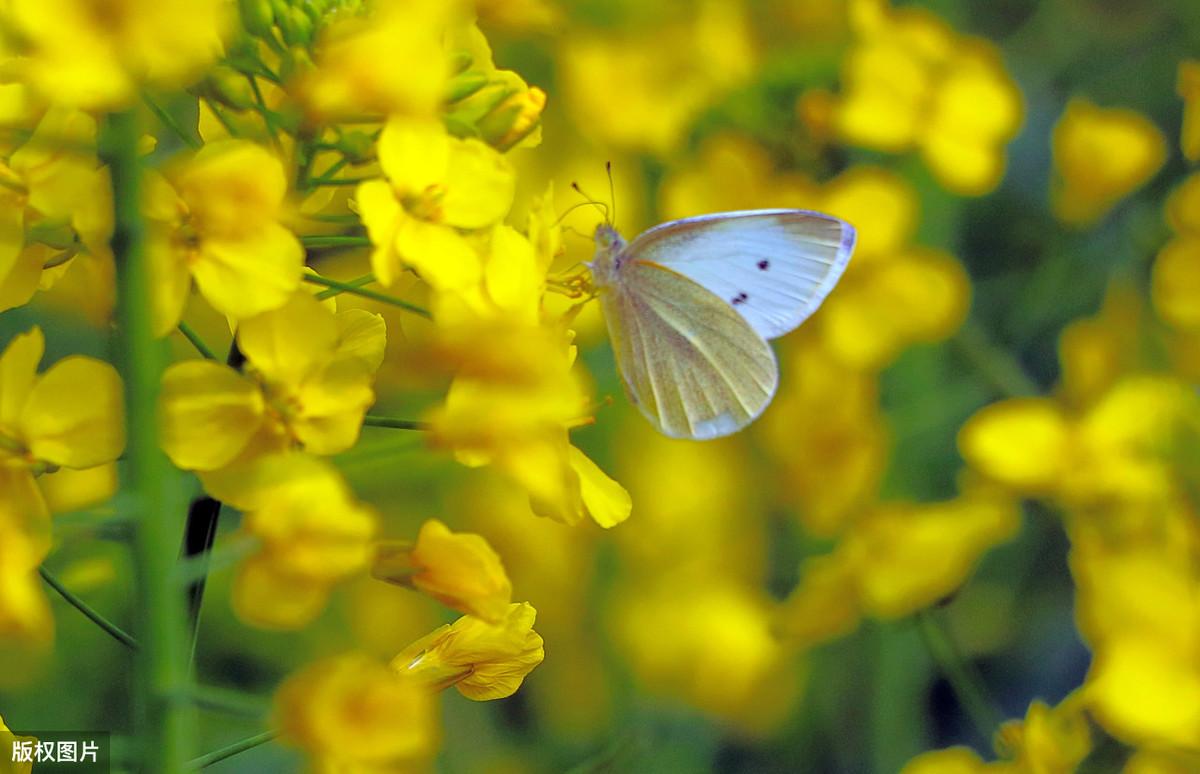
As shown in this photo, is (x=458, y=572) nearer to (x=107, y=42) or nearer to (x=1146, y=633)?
(x=107, y=42)

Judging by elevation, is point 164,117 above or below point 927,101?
above

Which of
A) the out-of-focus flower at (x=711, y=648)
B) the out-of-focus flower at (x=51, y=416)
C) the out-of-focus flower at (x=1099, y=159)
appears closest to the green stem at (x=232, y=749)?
the out-of-focus flower at (x=51, y=416)

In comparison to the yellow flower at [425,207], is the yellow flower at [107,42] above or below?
above

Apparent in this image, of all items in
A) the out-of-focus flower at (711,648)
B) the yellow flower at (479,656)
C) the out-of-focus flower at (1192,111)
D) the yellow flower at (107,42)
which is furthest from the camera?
the out-of-focus flower at (711,648)

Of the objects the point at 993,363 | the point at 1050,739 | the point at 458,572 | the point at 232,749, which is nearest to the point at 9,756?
the point at 232,749

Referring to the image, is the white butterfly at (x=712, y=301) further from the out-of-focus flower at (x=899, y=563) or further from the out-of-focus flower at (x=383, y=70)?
the out-of-focus flower at (x=383, y=70)

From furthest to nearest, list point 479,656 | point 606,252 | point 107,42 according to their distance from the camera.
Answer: point 606,252
point 479,656
point 107,42

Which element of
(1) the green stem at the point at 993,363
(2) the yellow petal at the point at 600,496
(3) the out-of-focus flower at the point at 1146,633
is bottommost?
(1) the green stem at the point at 993,363

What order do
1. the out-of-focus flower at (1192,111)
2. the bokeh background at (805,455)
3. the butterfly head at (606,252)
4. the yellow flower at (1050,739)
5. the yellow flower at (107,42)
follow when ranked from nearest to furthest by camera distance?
the yellow flower at (107,42)
the yellow flower at (1050,739)
the butterfly head at (606,252)
the out-of-focus flower at (1192,111)
the bokeh background at (805,455)

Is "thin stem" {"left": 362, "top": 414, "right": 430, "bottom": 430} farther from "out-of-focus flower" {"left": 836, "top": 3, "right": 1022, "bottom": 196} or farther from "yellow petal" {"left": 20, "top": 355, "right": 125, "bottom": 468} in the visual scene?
"out-of-focus flower" {"left": 836, "top": 3, "right": 1022, "bottom": 196}
